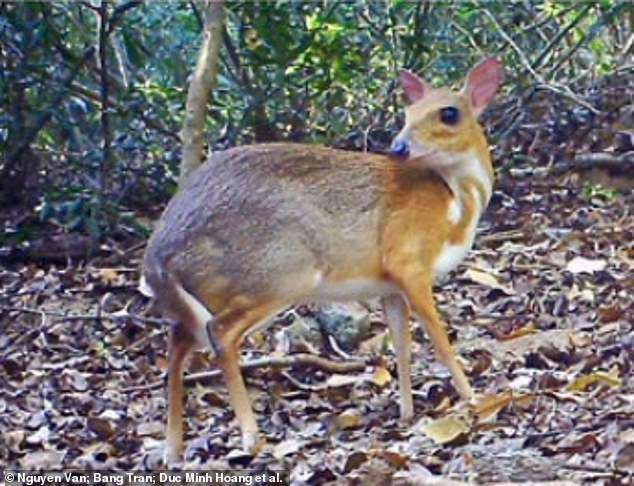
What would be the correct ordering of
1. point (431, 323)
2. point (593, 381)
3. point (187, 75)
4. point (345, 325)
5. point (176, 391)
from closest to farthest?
point (176, 391)
point (431, 323)
point (593, 381)
point (345, 325)
point (187, 75)

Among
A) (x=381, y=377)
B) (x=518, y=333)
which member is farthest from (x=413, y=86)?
(x=518, y=333)

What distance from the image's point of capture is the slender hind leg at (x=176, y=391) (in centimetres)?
571

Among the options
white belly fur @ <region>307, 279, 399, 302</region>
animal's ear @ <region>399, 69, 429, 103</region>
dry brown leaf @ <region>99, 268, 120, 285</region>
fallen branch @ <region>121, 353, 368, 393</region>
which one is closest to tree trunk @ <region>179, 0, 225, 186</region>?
dry brown leaf @ <region>99, 268, 120, 285</region>

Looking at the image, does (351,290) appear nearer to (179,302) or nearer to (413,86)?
(179,302)

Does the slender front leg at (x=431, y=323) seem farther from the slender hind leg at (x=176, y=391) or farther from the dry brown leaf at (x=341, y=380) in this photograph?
the slender hind leg at (x=176, y=391)

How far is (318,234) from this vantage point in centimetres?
586

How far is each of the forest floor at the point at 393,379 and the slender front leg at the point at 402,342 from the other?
65 mm

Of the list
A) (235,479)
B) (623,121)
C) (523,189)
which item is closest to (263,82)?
(523,189)

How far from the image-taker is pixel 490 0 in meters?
10.4

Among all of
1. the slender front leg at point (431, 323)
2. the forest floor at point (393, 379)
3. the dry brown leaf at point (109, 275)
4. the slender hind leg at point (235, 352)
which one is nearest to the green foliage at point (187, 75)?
the dry brown leaf at point (109, 275)

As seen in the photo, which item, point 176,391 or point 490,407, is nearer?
point 176,391

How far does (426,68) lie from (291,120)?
88 cm

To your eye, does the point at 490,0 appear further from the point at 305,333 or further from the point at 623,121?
the point at 305,333

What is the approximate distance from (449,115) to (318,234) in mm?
802
